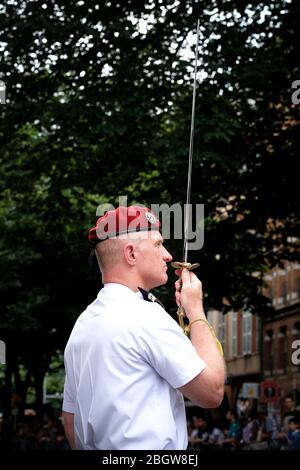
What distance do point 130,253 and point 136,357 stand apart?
428 mm

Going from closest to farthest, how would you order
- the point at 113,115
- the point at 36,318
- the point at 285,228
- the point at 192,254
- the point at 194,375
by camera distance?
the point at 194,375 < the point at 113,115 < the point at 192,254 < the point at 285,228 < the point at 36,318

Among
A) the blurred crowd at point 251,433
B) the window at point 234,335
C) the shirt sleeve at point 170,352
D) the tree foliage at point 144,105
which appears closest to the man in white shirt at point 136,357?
the shirt sleeve at point 170,352

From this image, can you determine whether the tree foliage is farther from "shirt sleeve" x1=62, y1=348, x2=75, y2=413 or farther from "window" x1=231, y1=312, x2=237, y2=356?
"window" x1=231, y1=312, x2=237, y2=356

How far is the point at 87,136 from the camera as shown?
19031mm

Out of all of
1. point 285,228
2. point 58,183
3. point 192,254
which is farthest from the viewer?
point 285,228

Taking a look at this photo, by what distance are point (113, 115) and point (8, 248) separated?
47.4 ft

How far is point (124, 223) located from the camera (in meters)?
4.28

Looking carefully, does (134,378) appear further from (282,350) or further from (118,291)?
(282,350)

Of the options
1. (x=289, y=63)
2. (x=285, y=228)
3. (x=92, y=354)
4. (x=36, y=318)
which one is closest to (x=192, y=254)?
(x=285, y=228)

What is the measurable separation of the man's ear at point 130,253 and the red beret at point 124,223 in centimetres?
6

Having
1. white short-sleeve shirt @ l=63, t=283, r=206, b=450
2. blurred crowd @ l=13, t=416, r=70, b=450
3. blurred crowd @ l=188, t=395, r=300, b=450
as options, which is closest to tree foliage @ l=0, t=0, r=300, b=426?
blurred crowd @ l=188, t=395, r=300, b=450

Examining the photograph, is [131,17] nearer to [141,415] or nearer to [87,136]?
[87,136]

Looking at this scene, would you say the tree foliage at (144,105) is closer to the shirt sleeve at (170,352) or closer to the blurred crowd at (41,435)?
the blurred crowd at (41,435)

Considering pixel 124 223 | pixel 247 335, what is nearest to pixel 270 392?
pixel 124 223
